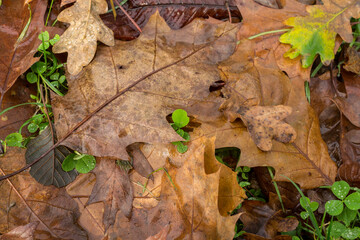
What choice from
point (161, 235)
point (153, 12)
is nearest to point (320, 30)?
point (153, 12)

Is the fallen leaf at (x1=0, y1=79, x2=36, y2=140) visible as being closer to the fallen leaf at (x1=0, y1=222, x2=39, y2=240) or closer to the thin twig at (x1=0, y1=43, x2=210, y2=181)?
the thin twig at (x1=0, y1=43, x2=210, y2=181)

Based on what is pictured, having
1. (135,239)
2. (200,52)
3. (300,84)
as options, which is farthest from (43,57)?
(300,84)

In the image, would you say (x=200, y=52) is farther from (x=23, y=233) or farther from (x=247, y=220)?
(x=23, y=233)

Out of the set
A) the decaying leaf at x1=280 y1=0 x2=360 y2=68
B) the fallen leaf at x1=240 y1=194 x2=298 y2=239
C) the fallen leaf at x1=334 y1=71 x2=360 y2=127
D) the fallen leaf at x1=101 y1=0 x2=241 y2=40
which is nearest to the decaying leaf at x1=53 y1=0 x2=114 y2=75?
the fallen leaf at x1=101 y1=0 x2=241 y2=40

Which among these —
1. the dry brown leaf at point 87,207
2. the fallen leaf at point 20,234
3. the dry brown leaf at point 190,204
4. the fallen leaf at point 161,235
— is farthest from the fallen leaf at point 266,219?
the fallen leaf at point 20,234

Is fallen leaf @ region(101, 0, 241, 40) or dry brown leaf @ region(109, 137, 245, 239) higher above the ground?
fallen leaf @ region(101, 0, 241, 40)
